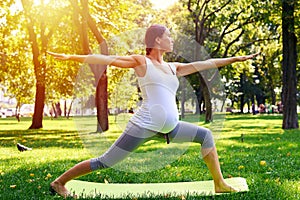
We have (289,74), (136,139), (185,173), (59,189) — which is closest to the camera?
Result: (136,139)

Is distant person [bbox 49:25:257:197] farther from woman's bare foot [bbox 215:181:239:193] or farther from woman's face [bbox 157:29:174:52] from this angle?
woman's bare foot [bbox 215:181:239:193]

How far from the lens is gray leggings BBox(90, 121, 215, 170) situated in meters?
5.53

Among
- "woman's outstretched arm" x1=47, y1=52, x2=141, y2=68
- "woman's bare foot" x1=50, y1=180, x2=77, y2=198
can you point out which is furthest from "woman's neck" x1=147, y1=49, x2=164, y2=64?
"woman's bare foot" x1=50, y1=180, x2=77, y2=198

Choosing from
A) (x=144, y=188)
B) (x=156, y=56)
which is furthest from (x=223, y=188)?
(x=156, y=56)

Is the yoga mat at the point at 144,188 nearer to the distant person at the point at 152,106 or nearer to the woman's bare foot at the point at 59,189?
the woman's bare foot at the point at 59,189

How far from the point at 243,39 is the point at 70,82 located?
17584mm

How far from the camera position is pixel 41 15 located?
27.4 meters

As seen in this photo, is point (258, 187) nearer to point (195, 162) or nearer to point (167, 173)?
point (167, 173)

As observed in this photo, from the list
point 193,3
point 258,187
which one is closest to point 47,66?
point 193,3

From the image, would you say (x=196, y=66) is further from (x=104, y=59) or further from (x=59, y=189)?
(x=59, y=189)

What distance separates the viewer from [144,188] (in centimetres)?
659

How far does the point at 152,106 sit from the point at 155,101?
67 mm

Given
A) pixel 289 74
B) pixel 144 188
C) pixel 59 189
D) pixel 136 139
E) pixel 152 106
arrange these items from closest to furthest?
pixel 152 106
pixel 136 139
pixel 59 189
pixel 144 188
pixel 289 74

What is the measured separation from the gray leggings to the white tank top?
0.11m
